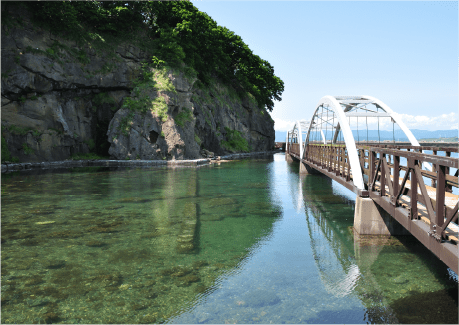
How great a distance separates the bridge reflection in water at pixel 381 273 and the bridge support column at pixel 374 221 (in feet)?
0.69

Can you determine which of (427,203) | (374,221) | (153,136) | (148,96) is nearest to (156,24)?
(148,96)

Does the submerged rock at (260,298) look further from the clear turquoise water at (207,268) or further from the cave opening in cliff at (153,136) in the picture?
the cave opening in cliff at (153,136)

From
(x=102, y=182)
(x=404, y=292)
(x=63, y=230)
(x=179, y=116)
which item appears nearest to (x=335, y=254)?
(x=404, y=292)

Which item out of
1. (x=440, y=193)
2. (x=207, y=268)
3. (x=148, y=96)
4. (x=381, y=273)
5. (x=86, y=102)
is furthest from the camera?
A: (x=86, y=102)

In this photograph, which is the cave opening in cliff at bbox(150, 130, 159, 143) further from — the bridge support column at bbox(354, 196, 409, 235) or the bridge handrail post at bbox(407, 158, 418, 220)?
the bridge handrail post at bbox(407, 158, 418, 220)

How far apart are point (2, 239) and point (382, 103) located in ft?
51.8

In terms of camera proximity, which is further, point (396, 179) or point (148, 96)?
point (148, 96)

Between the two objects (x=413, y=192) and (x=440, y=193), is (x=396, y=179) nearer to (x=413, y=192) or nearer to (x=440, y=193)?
(x=413, y=192)

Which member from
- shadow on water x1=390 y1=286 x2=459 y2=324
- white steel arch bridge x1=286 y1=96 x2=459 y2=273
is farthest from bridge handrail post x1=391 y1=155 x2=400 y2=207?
shadow on water x1=390 y1=286 x2=459 y2=324

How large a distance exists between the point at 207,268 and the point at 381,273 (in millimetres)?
3634

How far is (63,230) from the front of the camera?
9930 millimetres

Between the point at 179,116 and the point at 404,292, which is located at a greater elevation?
the point at 179,116

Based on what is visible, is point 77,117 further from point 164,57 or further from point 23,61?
point 164,57

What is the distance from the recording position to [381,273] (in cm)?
677
